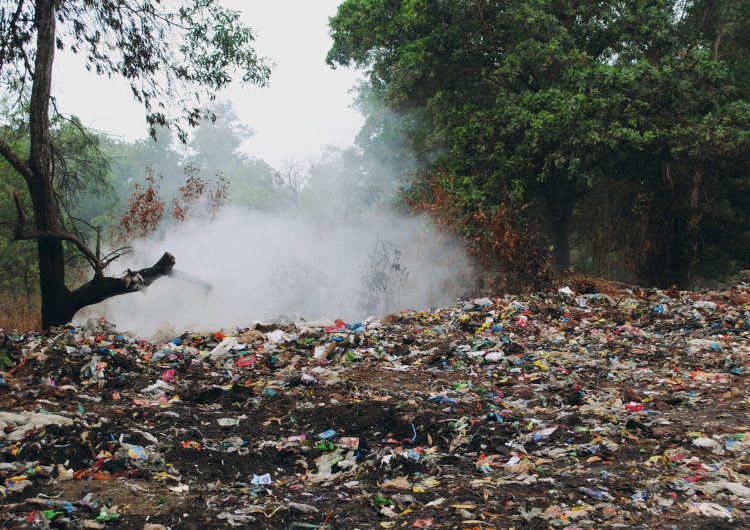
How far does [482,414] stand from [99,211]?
26.4 metres

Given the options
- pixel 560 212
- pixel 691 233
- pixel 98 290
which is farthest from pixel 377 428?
pixel 691 233

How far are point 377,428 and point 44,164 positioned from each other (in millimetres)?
5811

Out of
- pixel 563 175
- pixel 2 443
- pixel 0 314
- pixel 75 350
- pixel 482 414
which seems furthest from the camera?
pixel 563 175

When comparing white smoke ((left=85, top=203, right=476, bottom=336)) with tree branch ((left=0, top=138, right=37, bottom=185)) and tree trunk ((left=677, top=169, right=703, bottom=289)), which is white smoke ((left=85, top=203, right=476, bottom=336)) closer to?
tree branch ((left=0, top=138, right=37, bottom=185))

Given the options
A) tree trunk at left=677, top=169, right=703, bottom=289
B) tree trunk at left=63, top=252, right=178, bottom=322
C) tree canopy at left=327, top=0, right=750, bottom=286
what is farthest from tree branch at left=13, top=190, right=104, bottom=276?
tree trunk at left=677, top=169, right=703, bottom=289

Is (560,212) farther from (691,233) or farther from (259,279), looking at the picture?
(259,279)

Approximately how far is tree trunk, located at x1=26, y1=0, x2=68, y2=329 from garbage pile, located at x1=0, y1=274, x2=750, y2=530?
2.70 ft

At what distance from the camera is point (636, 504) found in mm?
2896

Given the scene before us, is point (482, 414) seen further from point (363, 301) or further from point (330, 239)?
point (330, 239)

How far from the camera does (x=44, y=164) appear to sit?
766 centimetres

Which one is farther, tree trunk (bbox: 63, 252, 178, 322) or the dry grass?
the dry grass

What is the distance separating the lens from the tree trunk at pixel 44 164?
301 inches

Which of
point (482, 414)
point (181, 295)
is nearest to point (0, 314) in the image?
point (181, 295)

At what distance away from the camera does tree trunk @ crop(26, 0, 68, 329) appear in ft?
25.1
